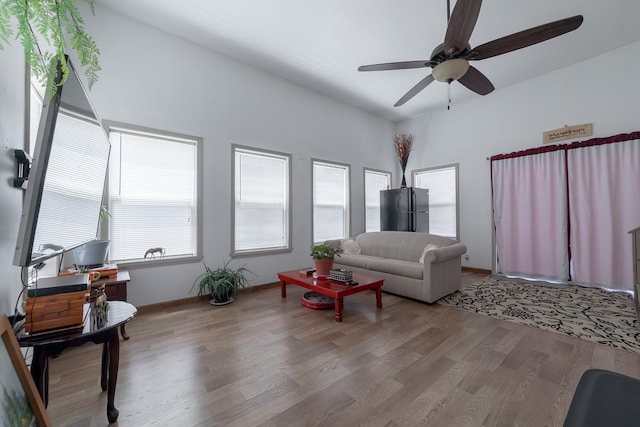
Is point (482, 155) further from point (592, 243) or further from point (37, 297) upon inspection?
point (37, 297)

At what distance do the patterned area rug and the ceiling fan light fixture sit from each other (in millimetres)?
2585

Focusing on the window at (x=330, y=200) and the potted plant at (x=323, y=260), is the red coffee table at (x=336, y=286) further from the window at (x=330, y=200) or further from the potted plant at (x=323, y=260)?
the window at (x=330, y=200)

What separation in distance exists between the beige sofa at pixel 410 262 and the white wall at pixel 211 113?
105 cm

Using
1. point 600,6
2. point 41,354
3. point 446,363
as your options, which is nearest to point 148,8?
point 41,354

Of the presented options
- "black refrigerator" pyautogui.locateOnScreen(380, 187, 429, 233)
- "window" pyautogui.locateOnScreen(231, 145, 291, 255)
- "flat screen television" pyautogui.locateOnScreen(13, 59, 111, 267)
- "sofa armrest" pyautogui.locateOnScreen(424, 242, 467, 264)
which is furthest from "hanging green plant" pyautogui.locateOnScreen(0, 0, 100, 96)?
"black refrigerator" pyautogui.locateOnScreen(380, 187, 429, 233)

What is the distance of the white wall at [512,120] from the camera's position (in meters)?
3.76

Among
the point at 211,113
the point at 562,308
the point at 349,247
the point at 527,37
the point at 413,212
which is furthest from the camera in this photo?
the point at 413,212

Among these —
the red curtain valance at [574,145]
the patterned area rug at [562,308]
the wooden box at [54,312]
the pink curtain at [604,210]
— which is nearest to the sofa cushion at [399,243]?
the patterned area rug at [562,308]

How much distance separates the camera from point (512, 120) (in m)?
4.75

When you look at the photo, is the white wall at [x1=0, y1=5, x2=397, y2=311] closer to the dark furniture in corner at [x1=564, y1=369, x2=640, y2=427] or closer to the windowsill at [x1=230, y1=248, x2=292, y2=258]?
the windowsill at [x1=230, y1=248, x2=292, y2=258]

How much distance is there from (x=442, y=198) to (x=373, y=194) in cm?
150

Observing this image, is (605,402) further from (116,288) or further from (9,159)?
(116,288)

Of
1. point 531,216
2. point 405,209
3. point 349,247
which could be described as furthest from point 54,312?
point 531,216

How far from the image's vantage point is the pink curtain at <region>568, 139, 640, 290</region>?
3605 mm
